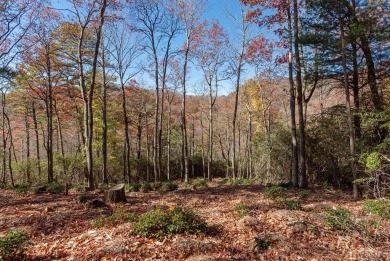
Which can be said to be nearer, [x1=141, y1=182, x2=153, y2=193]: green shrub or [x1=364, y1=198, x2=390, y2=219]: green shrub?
[x1=364, y1=198, x2=390, y2=219]: green shrub

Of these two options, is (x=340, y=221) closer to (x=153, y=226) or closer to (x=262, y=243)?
(x=262, y=243)

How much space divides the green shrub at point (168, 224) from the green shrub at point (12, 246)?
1.85m

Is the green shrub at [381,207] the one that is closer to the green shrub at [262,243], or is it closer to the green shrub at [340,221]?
the green shrub at [340,221]

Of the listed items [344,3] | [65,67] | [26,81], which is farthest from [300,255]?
[26,81]

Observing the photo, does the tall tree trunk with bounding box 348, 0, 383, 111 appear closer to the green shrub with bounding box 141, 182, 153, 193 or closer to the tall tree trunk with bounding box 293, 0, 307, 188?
the tall tree trunk with bounding box 293, 0, 307, 188

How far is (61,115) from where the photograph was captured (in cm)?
2106

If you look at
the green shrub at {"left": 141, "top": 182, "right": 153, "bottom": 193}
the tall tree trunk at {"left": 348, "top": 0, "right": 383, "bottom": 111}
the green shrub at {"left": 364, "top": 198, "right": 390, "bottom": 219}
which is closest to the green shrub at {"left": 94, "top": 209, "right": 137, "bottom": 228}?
the green shrub at {"left": 364, "top": 198, "right": 390, "bottom": 219}

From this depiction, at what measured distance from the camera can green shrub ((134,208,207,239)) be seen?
15.8ft

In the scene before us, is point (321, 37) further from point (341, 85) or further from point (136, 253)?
point (136, 253)

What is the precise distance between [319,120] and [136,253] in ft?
35.7

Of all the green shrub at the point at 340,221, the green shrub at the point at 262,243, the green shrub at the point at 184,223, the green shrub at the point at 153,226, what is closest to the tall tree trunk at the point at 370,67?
the green shrub at the point at 340,221

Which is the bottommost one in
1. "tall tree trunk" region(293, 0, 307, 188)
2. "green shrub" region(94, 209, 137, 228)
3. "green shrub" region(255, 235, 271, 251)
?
A: "green shrub" region(255, 235, 271, 251)

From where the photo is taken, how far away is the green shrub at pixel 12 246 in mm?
3707

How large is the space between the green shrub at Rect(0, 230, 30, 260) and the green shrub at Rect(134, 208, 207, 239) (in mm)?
1854
